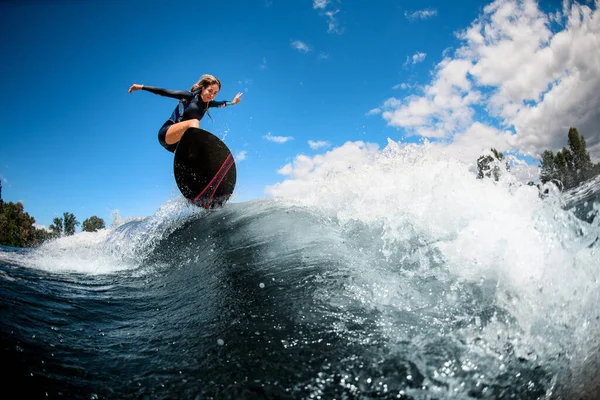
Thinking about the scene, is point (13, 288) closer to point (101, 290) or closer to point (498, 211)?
point (101, 290)

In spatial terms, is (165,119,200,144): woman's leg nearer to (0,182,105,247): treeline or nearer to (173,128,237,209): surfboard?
(173,128,237,209): surfboard

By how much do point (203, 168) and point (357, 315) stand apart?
22.5 feet

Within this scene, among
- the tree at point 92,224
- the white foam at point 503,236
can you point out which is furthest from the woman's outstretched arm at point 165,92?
the tree at point 92,224

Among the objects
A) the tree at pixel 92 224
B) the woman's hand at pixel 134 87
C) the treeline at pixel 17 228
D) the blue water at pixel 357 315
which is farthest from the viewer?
the tree at pixel 92 224

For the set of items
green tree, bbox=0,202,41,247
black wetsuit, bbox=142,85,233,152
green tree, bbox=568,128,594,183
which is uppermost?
green tree, bbox=0,202,41,247

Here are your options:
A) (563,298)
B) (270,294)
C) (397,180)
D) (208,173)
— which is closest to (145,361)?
(270,294)

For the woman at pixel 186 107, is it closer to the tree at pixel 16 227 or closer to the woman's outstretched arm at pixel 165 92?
the woman's outstretched arm at pixel 165 92

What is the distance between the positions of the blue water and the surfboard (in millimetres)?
3979

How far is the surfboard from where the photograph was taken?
772 cm

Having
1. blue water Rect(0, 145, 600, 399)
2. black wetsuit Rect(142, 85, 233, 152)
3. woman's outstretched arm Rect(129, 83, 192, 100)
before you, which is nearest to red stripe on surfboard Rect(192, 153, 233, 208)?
black wetsuit Rect(142, 85, 233, 152)

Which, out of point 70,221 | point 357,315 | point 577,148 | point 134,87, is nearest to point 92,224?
point 70,221

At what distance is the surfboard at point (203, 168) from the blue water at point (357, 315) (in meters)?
3.98

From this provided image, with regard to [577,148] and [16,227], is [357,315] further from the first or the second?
[577,148]

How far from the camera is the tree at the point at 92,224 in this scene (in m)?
72.5
